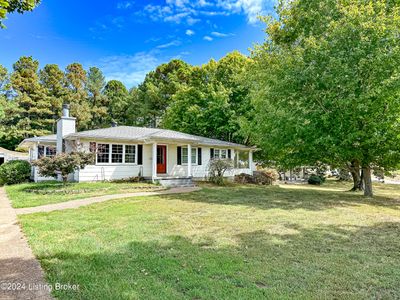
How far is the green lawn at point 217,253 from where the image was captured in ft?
11.2

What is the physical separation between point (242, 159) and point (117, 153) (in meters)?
11.0

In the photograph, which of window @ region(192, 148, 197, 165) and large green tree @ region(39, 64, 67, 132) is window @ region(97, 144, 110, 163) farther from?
large green tree @ region(39, 64, 67, 132)

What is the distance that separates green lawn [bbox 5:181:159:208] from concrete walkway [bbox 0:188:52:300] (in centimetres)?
429

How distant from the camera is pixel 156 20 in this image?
648 inches

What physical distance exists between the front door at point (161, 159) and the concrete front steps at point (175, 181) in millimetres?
1417

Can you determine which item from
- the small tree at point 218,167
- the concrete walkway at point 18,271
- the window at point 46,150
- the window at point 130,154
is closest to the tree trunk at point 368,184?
the small tree at point 218,167

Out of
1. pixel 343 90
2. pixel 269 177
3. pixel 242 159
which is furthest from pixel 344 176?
pixel 343 90

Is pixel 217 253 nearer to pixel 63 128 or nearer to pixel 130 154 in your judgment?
pixel 130 154

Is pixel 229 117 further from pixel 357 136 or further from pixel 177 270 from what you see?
pixel 177 270

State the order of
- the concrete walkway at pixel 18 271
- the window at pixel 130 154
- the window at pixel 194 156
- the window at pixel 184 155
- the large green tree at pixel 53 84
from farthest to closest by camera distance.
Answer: the large green tree at pixel 53 84
the window at pixel 194 156
the window at pixel 184 155
the window at pixel 130 154
the concrete walkway at pixel 18 271

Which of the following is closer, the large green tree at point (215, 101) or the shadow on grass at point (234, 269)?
the shadow on grass at point (234, 269)

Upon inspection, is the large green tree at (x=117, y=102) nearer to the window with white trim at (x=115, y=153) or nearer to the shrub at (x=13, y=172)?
the shrub at (x=13, y=172)

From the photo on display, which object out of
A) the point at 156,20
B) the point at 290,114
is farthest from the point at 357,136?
the point at 156,20

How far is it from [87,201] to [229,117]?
16100mm
